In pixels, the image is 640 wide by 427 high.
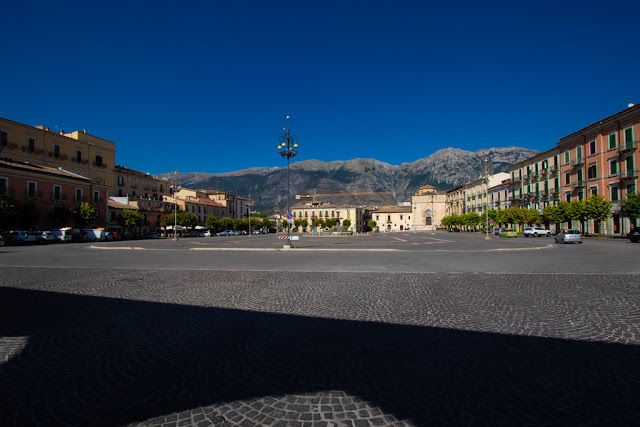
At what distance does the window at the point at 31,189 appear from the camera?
123 ft

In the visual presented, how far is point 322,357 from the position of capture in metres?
3.67

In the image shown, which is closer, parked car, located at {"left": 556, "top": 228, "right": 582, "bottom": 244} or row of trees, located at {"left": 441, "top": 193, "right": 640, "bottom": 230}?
parked car, located at {"left": 556, "top": 228, "right": 582, "bottom": 244}

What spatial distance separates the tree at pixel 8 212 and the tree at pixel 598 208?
60316mm

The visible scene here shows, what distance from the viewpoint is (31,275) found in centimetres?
1013

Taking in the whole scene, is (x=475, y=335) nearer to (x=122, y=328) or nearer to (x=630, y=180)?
(x=122, y=328)

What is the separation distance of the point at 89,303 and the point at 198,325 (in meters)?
3.02

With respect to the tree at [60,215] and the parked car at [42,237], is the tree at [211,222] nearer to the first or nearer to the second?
the tree at [60,215]

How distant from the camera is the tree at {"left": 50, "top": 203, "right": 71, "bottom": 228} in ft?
128

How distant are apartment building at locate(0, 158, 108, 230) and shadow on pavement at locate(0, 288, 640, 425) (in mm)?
42313

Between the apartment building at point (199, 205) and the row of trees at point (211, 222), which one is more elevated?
the apartment building at point (199, 205)

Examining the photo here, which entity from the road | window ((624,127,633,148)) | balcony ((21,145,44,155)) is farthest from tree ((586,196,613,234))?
balcony ((21,145,44,155))

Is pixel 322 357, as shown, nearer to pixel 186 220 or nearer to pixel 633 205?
pixel 633 205

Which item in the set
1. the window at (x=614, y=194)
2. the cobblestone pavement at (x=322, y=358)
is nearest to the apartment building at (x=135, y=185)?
the cobblestone pavement at (x=322, y=358)

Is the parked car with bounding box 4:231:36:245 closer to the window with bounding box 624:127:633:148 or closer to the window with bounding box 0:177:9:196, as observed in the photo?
the window with bounding box 0:177:9:196
